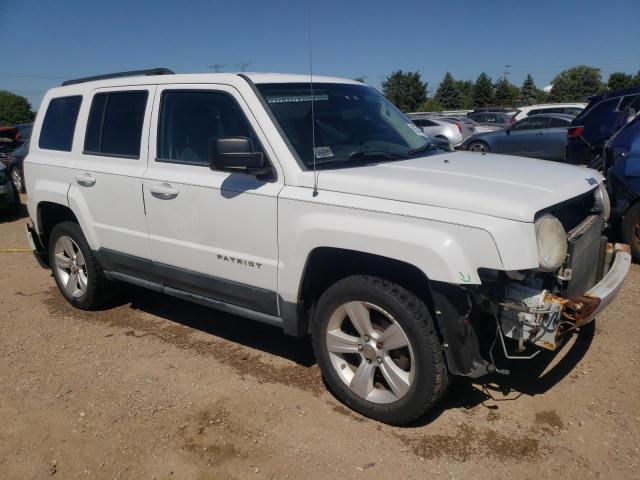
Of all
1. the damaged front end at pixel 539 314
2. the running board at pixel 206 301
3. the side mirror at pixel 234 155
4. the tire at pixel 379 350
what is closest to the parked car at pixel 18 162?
the running board at pixel 206 301

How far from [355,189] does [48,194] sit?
10.8 ft

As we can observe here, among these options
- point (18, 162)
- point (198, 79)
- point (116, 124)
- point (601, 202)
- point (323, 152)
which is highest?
point (198, 79)

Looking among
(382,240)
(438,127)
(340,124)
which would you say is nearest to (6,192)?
(340,124)

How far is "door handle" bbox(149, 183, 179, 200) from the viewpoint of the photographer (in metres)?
3.85

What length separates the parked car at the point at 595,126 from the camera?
25.0 ft

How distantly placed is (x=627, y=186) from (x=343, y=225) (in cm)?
418

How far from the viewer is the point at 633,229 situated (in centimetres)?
574

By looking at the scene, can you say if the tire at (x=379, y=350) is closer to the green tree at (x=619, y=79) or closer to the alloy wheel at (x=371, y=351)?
the alloy wheel at (x=371, y=351)

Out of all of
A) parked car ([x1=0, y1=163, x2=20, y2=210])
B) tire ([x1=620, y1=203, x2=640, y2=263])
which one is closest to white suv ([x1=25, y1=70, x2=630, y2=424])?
tire ([x1=620, y1=203, x2=640, y2=263])

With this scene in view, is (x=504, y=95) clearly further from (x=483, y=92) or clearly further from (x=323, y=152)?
(x=323, y=152)

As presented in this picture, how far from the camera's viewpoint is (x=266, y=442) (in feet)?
10.3

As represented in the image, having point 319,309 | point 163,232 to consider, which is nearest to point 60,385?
point 163,232

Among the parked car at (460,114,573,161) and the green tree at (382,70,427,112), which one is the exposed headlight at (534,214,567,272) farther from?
the green tree at (382,70,427,112)

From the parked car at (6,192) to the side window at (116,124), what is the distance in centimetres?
695
